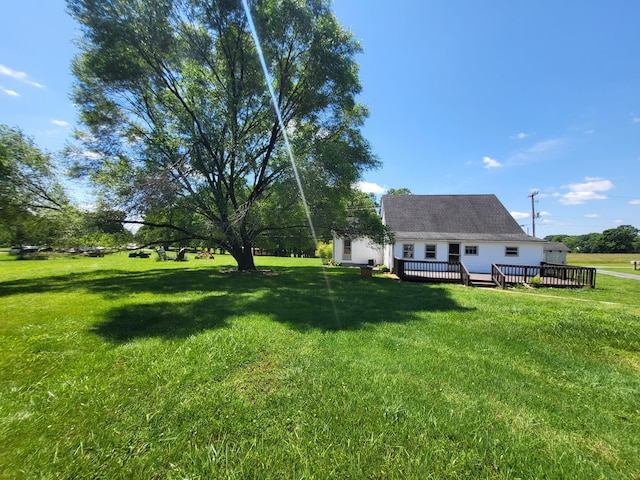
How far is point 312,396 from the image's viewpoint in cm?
296

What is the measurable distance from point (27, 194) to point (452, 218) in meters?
23.4

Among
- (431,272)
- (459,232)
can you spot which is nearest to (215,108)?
(431,272)

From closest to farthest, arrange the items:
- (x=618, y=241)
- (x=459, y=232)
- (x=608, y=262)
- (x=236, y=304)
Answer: (x=236, y=304), (x=459, y=232), (x=608, y=262), (x=618, y=241)

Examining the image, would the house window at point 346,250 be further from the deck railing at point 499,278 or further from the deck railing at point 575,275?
the deck railing at point 575,275

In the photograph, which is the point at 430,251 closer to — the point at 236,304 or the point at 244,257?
the point at 244,257

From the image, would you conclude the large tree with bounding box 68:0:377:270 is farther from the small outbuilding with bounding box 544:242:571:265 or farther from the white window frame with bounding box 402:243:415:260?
the small outbuilding with bounding box 544:242:571:265

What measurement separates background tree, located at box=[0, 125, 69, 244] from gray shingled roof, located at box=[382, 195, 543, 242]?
18.3 m

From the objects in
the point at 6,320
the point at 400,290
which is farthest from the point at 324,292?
the point at 6,320

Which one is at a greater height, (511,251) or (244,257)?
(511,251)

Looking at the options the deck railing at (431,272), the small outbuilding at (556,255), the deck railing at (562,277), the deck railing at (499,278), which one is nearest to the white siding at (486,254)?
the deck railing at (431,272)

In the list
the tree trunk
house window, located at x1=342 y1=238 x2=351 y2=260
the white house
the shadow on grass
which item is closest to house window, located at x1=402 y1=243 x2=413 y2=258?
the white house

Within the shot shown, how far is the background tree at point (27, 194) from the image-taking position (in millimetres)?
10078

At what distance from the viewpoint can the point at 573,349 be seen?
462 centimetres

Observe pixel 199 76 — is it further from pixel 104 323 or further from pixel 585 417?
pixel 585 417
